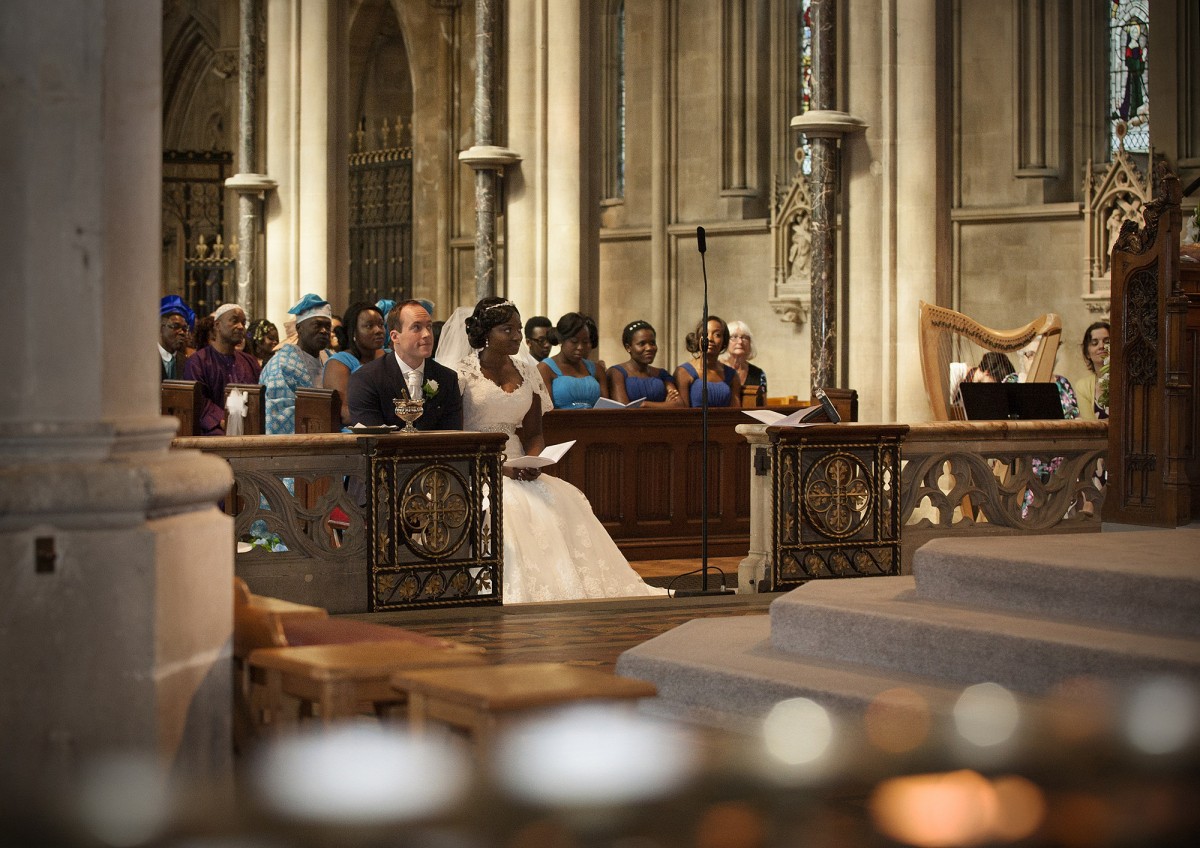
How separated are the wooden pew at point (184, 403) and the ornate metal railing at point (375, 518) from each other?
53.2 inches

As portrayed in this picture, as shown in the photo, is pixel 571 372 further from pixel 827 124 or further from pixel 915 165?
pixel 915 165

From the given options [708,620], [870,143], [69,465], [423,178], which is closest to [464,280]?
[423,178]

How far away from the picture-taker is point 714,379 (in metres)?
12.4

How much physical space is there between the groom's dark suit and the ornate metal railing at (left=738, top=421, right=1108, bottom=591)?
1574 mm

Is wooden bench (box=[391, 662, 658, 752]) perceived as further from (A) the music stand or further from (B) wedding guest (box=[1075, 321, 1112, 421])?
(B) wedding guest (box=[1075, 321, 1112, 421])

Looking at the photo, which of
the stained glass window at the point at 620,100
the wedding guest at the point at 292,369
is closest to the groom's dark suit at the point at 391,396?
the wedding guest at the point at 292,369

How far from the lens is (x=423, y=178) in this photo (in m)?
26.0

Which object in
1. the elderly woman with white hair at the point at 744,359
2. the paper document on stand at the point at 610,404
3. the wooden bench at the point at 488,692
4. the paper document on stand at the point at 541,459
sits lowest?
the wooden bench at the point at 488,692

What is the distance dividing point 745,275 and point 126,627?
17660mm

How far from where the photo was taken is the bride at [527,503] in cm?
909

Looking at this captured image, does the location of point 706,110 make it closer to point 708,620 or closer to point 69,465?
point 708,620

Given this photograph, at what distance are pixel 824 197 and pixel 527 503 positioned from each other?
4.65 metres

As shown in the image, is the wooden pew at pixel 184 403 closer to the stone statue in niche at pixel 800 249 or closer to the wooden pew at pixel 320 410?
the wooden pew at pixel 320 410

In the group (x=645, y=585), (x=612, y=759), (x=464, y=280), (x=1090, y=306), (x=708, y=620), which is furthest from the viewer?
(x=464, y=280)
